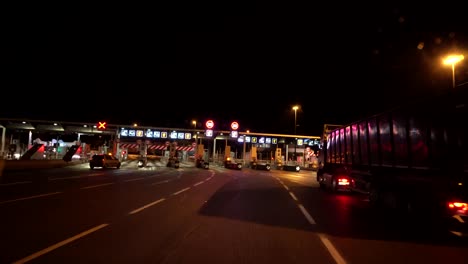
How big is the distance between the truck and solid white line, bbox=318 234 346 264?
3.87 meters

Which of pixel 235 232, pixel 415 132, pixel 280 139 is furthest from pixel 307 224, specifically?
pixel 280 139

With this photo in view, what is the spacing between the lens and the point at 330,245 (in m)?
8.59

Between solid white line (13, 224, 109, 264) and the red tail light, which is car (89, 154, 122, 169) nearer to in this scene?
solid white line (13, 224, 109, 264)

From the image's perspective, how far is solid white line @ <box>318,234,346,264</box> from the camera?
24.0ft

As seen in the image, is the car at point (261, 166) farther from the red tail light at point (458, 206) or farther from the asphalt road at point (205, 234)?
the red tail light at point (458, 206)

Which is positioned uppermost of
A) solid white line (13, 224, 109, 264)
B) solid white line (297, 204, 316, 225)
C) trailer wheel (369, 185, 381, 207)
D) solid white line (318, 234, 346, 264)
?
trailer wheel (369, 185, 381, 207)

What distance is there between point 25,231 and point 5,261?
2547 millimetres

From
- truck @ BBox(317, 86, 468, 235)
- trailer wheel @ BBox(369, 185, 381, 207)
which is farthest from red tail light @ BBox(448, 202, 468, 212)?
trailer wheel @ BBox(369, 185, 381, 207)

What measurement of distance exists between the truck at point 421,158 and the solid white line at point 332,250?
3875mm

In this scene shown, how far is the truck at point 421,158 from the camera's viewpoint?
36.7 feet

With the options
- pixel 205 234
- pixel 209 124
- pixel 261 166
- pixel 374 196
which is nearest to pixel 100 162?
pixel 209 124

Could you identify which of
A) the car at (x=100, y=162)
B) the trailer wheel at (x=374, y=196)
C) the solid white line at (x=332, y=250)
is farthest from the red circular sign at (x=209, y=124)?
the solid white line at (x=332, y=250)

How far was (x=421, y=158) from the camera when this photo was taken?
13.2 m

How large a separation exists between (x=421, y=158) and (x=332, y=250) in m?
6.58
